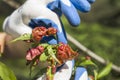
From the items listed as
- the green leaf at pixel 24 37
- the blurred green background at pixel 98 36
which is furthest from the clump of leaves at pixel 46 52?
the blurred green background at pixel 98 36

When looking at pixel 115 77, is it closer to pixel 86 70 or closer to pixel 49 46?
pixel 86 70

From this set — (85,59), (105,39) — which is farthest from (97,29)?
(85,59)

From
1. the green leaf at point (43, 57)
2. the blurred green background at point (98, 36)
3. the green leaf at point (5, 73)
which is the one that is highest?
the green leaf at point (43, 57)

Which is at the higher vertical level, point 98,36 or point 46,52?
point 46,52

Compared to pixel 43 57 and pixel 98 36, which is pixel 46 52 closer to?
pixel 43 57

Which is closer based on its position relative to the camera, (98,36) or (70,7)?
(70,7)

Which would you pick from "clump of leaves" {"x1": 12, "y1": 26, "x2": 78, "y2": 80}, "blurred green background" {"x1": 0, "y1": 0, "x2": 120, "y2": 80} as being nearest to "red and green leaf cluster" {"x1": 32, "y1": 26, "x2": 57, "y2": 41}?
"clump of leaves" {"x1": 12, "y1": 26, "x2": 78, "y2": 80}

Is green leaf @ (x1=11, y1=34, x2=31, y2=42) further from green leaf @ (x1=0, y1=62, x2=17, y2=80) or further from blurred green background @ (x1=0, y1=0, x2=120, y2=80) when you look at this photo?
blurred green background @ (x1=0, y1=0, x2=120, y2=80)

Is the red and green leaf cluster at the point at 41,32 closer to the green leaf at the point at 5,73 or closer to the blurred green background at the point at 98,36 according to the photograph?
the green leaf at the point at 5,73

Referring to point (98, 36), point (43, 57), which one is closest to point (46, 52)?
point (43, 57)
